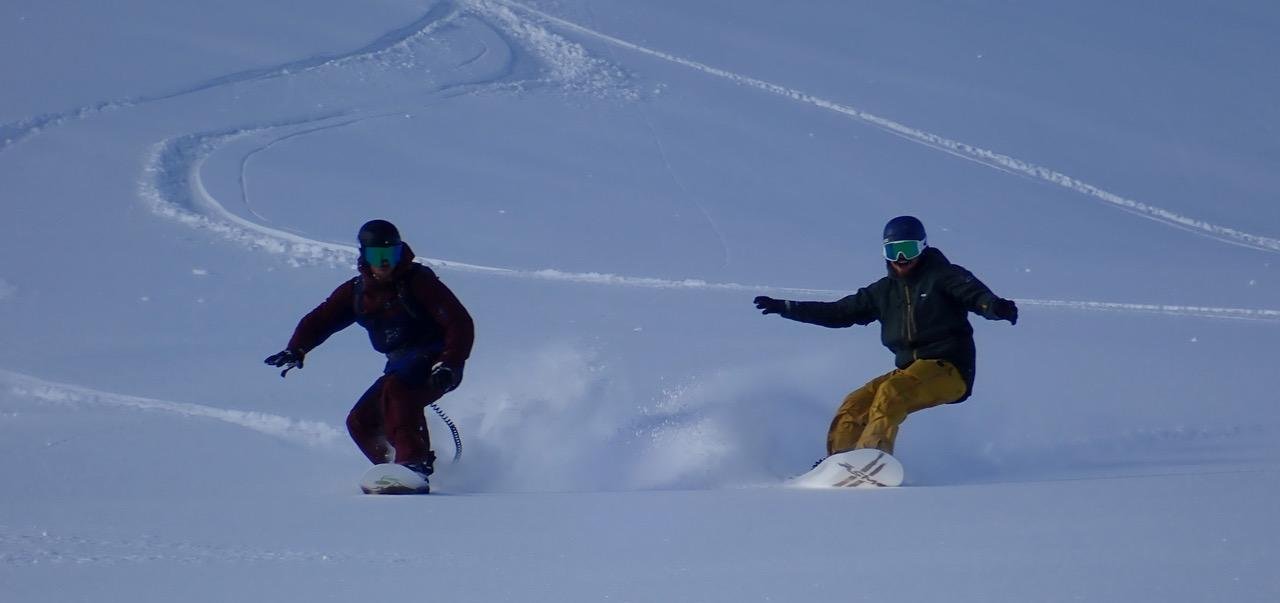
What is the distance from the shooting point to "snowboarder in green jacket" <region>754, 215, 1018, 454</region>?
6.18 meters

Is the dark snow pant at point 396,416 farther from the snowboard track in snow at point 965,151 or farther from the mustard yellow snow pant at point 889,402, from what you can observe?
the snowboard track in snow at point 965,151

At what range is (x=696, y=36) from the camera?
1855 cm

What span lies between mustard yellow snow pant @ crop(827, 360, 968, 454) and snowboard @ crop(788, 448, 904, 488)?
0.30 meters

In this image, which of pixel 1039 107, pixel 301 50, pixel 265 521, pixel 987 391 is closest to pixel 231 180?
pixel 301 50

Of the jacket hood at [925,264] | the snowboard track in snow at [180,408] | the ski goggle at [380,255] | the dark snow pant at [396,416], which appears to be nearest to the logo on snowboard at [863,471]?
the jacket hood at [925,264]

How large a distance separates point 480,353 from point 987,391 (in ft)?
10.4

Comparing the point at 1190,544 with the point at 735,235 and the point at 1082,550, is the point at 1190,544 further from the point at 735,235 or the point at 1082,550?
the point at 735,235

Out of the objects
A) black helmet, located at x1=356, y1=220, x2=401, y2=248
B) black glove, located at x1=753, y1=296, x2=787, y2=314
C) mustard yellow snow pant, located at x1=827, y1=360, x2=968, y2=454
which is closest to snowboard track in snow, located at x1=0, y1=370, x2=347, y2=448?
black helmet, located at x1=356, y1=220, x2=401, y2=248

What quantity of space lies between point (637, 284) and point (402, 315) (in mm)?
4741

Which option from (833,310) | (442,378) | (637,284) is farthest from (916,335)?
(637,284)

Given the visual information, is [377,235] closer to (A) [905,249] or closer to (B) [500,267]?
(A) [905,249]

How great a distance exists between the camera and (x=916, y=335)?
638cm

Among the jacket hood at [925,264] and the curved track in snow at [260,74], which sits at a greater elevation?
the jacket hood at [925,264]

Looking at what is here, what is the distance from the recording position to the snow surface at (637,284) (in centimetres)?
388
